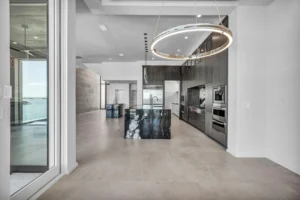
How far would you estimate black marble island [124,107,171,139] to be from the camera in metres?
4.90

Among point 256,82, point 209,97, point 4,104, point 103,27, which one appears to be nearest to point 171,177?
point 4,104

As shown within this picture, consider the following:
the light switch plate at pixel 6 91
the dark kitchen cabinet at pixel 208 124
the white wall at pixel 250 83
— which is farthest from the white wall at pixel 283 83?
the light switch plate at pixel 6 91

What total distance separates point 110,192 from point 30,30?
321cm

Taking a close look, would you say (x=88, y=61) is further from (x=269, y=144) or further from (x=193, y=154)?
(x=269, y=144)

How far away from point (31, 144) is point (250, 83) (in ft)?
14.9

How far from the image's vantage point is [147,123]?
16.2 feet

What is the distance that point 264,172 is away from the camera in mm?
2688

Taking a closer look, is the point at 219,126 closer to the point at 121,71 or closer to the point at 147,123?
the point at 147,123

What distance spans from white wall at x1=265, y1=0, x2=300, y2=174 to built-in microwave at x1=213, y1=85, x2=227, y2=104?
850 millimetres

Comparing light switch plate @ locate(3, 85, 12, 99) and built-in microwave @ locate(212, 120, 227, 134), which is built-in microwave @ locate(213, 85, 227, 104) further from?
light switch plate @ locate(3, 85, 12, 99)

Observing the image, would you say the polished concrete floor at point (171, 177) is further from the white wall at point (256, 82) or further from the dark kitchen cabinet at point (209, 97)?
the dark kitchen cabinet at point (209, 97)

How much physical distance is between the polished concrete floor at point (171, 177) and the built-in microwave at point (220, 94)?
A: 126cm

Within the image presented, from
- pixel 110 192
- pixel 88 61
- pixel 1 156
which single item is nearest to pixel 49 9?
pixel 1 156

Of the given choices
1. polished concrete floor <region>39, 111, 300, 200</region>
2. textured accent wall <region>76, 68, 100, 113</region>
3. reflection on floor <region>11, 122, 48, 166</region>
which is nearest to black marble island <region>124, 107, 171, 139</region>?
polished concrete floor <region>39, 111, 300, 200</region>
